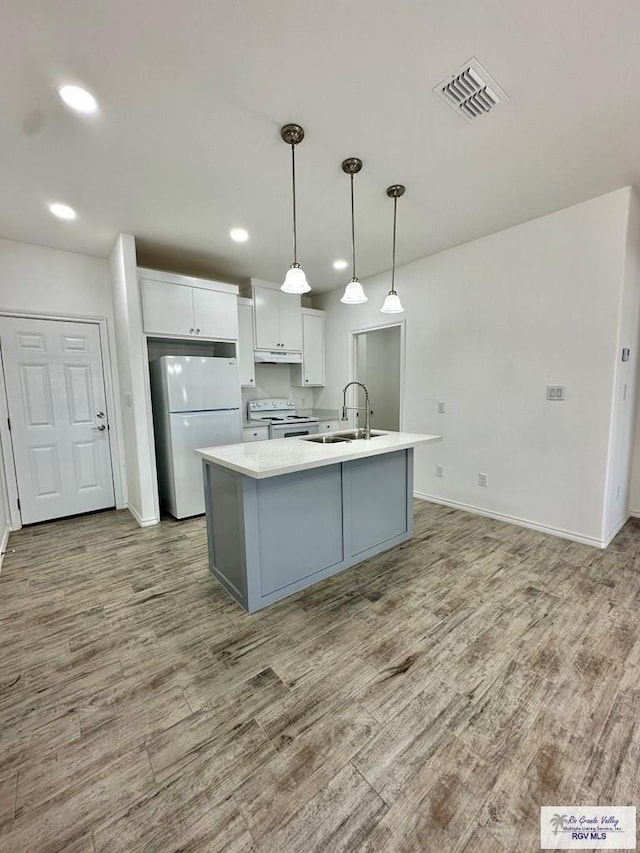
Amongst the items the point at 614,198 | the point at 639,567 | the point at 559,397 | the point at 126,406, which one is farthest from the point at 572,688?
the point at 126,406

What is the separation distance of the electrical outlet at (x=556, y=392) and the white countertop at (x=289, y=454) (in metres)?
1.12

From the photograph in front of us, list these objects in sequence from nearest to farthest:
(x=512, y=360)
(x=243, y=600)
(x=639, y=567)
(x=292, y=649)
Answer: (x=292, y=649)
(x=243, y=600)
(x=639, y=567)
(x=512, y=360)

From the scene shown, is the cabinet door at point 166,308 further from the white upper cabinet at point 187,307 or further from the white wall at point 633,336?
the white wall at point 633,336

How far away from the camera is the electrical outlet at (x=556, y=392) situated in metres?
2.88

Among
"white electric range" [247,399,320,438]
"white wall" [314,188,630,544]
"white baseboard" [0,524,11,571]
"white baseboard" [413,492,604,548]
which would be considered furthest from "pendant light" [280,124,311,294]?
"white baseboard" [0,524,11,571]

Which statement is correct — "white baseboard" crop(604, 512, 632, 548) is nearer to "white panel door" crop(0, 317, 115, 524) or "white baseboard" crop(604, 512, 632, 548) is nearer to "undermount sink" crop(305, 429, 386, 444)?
"undermount sink" crop(305, 429, 386, 444)

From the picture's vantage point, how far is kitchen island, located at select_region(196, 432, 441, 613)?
2.01m

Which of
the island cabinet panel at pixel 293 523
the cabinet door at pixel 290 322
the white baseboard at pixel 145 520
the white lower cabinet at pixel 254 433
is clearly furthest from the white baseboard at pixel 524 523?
the white baseboard at pixel 145 520

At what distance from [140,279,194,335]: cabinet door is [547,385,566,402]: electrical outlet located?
3375mm

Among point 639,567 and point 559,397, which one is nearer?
point 639,567

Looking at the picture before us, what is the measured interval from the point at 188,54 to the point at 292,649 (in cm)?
274

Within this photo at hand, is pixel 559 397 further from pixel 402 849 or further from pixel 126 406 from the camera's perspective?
pixel 126 406

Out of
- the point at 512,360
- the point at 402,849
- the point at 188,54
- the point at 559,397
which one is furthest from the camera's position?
the point at 512,360

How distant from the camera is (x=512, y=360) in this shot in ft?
10.4
